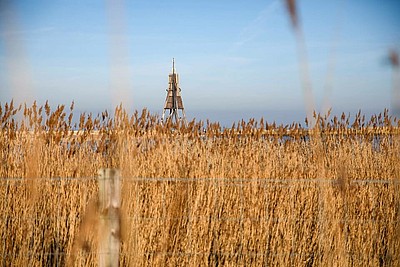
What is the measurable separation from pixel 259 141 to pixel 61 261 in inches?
72.7

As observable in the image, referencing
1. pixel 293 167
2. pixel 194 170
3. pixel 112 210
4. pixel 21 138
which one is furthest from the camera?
pixel 293 167

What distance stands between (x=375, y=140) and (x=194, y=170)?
175cm

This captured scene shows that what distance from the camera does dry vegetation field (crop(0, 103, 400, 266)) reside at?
319 centimetres

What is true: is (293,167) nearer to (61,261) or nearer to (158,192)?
(158,192)

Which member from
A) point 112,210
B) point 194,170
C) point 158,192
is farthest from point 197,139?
point 112,210

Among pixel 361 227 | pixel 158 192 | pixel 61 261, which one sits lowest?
pixel 61 261

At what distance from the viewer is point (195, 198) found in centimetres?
352

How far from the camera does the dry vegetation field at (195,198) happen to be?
319cm

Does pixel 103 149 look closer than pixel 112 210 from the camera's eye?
No

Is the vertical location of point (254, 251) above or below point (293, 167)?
below

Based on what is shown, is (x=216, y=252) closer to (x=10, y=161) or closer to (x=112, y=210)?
(x=10, y=161)

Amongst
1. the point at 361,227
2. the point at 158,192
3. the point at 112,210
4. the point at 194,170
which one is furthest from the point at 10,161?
the point at 361,227

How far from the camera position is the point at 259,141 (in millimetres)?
4152

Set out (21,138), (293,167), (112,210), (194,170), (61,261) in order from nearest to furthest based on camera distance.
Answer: (112,210), (61,261), (21,138), (194,170), (293,167)
